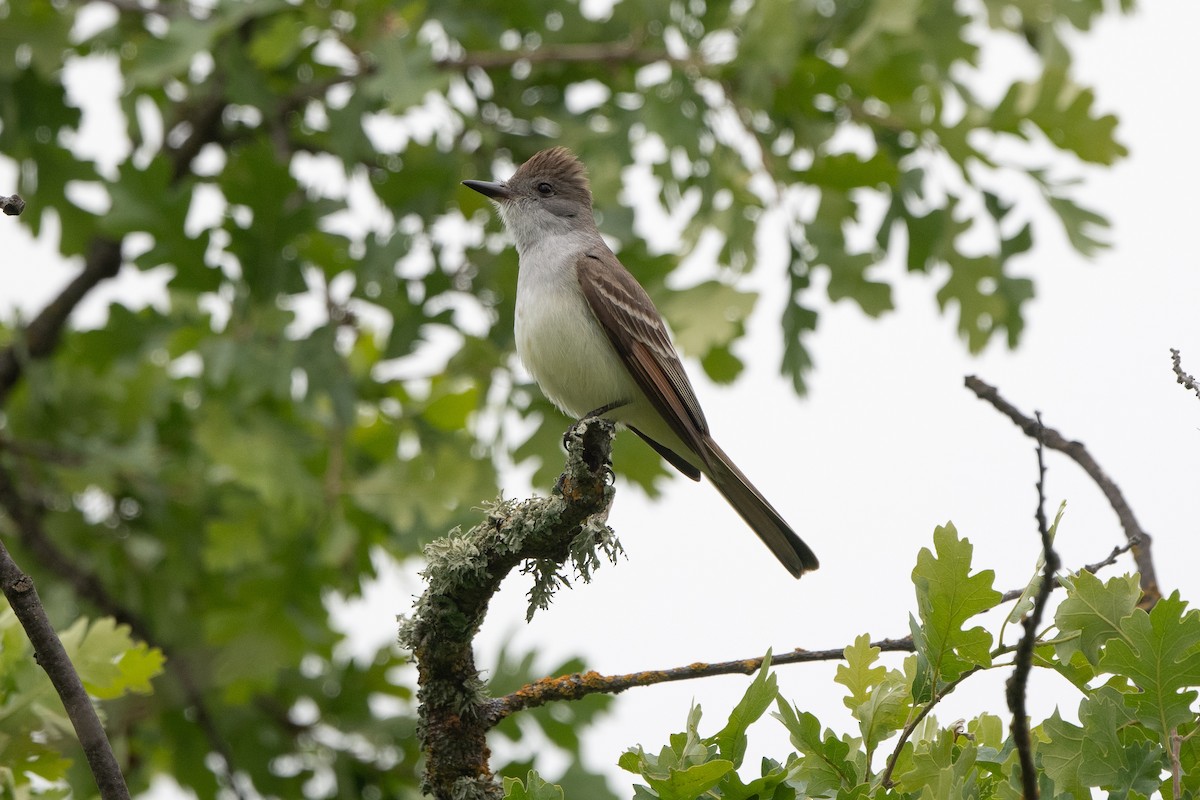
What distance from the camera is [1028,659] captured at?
Answer: 79.0 inches

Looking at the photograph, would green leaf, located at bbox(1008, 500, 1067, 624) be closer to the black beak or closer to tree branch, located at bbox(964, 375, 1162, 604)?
tree branch, located at bbox(964, 375, 1162, 604)

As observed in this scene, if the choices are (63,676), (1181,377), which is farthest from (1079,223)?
(63,676)


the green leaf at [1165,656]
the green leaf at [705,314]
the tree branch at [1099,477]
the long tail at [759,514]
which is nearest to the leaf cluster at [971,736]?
the green leaf at [1165,656]

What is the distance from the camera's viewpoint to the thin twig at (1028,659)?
192 centimetres

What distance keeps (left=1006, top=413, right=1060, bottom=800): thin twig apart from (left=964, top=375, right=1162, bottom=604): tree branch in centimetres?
147

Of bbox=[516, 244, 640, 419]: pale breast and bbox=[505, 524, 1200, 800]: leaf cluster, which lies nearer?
bbox=[505, 524, 1200, 800]: leaf cluster

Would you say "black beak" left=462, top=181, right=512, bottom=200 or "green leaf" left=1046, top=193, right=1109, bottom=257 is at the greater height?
"black beak" left=462, top=181, right=512, bottom=200

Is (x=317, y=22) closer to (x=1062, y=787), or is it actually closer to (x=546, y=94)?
(x=546, y=94)

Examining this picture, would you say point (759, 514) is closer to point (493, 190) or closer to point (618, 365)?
point (618, 365)

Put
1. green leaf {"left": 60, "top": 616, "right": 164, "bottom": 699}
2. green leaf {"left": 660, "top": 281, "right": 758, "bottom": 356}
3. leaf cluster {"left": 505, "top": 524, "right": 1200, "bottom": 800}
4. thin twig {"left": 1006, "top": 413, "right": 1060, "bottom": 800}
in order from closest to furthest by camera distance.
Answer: thin twig {"left": 1006, "top": 413, "right": 1060, "bottom": 800} < leaf cluster {"left": 505, "top": 524, "right": 1200, "bottom": 800} < green leaf {"left": 60, "top": 616, "right": 164, "bottom": 699} < green leaf {"left": 660, "top": 281, "right": 758, "bottom": 356}

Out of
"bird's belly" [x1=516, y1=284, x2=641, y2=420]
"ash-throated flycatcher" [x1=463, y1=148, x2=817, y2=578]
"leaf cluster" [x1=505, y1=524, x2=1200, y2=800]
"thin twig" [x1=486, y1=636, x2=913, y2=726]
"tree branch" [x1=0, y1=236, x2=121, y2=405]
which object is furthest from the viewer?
"tree branch" [x1=0, y1=236, x2=121, y2=405]

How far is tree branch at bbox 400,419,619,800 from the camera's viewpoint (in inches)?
124

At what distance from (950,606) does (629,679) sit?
84cm

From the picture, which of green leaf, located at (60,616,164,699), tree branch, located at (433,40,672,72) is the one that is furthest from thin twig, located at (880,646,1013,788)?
tree branch, located at (433,40,672,72)
